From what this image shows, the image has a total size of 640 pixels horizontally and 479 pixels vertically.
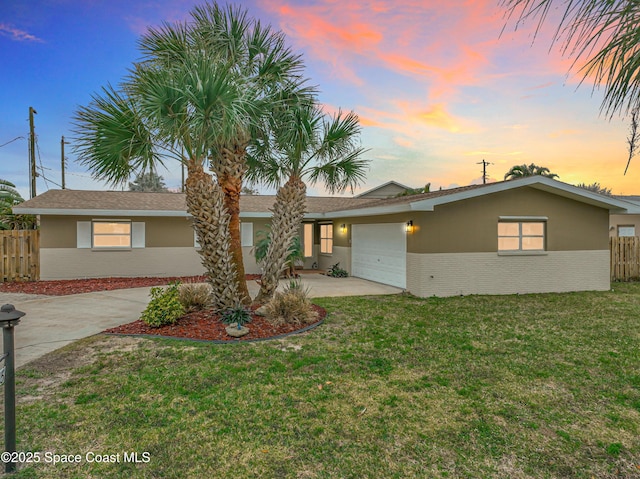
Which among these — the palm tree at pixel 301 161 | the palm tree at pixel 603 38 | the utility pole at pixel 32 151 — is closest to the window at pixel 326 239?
the palm tree at pixel 301 161

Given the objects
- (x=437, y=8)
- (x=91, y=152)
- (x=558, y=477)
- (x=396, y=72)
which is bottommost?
(x=558, y=477)

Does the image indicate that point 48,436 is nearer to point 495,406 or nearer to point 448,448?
point 448,448

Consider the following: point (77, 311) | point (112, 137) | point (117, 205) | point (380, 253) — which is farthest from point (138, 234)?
point (380, 253)

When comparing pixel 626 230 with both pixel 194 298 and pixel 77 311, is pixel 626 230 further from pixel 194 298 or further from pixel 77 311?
pixel 77 311

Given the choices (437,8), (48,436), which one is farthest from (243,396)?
(437,8)

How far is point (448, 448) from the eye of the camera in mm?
3076

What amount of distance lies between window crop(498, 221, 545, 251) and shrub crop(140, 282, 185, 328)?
9508mm

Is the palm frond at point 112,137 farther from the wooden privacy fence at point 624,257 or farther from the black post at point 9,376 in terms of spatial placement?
the wooden privacy fence at point 624,257

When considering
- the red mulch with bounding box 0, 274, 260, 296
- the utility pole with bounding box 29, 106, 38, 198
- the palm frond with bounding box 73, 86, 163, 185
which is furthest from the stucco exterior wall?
the utility pole with bounding box 29, 106, 38, 198

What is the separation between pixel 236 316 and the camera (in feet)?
21.5

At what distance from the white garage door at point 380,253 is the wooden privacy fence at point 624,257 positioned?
8834mm

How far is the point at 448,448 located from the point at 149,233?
13.8 meters

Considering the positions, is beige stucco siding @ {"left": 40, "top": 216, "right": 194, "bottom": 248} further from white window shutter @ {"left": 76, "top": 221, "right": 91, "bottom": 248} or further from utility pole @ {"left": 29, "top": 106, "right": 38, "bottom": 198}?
utility pole @ {"left": 29, "top": 106, "right": 38, "bottom": 198}

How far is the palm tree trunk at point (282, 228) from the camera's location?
796 cm
